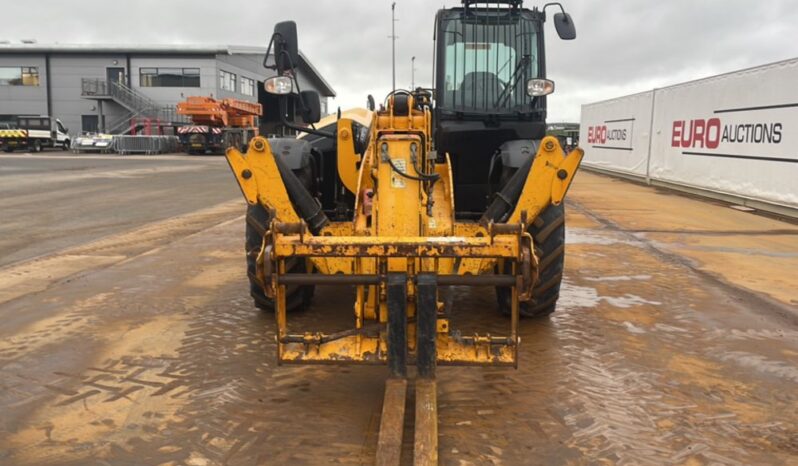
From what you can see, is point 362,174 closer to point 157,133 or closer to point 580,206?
point 580,206

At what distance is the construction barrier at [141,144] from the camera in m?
40.5

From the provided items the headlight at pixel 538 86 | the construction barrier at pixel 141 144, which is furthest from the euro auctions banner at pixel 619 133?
the construction barrier at pixel 141 144

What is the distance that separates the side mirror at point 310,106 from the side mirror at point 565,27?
7.50 ft

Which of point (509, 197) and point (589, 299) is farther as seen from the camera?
point (589, 299)

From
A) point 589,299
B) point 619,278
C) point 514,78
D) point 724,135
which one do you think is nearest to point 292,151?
point 514,78

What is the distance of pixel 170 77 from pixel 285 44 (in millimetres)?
48177

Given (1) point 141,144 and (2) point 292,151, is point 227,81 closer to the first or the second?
(1) point 141,144

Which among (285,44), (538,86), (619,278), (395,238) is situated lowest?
(619,278)

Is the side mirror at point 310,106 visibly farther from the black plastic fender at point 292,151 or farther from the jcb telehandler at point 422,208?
the black plastic fender at point 292,151

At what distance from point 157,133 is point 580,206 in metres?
38.3

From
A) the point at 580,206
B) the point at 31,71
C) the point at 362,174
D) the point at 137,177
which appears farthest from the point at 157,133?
the point at 362,174

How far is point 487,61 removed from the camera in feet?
19.9

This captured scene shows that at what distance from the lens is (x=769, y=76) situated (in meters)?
12.6

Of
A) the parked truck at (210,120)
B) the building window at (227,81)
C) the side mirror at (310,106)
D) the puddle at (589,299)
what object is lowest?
the puddle at (589,299)
